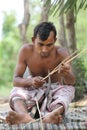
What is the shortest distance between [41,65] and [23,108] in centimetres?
56

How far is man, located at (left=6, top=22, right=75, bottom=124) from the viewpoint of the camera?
3643 mm

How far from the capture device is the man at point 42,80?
3.64m

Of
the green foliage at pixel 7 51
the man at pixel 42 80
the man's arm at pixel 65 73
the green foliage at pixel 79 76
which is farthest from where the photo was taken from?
the green foliage at pixel 7 51

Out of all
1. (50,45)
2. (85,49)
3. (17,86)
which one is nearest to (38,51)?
(50,45)

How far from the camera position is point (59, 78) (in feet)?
13.2

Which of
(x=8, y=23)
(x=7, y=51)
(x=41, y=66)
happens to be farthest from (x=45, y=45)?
(x=8, y=23)

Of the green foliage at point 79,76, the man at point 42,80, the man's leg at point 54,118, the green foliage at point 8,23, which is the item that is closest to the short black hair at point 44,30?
the man at point 42,80

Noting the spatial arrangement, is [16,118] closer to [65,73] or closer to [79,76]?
[65,73]

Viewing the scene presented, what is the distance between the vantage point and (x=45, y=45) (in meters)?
3.79

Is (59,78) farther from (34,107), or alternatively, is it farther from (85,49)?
(85,49)

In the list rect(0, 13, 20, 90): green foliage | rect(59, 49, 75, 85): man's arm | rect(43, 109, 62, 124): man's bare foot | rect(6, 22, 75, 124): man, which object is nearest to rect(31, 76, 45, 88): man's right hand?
rect(6, 22, 75, 124): man

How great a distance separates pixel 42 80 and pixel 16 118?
463 mm

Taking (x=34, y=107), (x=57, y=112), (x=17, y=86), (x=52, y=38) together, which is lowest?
(x=57, y=112)

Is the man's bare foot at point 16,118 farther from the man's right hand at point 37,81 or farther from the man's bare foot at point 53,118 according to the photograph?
the man's right hand at point 37,81
